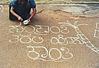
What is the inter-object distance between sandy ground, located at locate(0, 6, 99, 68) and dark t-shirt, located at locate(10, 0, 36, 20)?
0.21m

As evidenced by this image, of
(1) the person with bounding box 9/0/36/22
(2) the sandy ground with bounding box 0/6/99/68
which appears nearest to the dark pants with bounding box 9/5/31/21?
(1) the person with bounding box 9/0/36/22

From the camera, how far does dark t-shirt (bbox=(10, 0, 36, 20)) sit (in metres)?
8.07

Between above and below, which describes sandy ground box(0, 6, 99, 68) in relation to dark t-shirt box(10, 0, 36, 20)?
below

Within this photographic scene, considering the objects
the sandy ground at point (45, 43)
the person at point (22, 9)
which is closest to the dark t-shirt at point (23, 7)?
the person at point (22, 9)

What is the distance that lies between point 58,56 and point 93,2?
9.87ft

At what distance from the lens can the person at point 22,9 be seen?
8070 millimetres

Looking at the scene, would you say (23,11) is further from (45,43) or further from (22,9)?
(45,43)

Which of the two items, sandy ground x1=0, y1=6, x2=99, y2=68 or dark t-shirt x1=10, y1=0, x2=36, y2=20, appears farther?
dark t-shirt x1=10, y1=0, x2=36, y2=20

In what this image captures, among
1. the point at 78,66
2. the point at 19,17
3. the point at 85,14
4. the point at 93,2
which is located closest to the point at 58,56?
the point at 78,66

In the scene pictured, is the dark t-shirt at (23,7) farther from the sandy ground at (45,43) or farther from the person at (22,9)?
the sandy ground at (45,43)

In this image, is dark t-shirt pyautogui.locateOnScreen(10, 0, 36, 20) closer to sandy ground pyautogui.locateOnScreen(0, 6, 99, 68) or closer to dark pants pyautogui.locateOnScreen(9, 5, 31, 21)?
dark pants pyautogui.locateOnScreen(9, 5, 31, 21)

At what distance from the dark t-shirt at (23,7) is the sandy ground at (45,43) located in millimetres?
210

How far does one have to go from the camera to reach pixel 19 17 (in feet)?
26.4

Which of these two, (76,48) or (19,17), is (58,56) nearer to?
(76,48)
